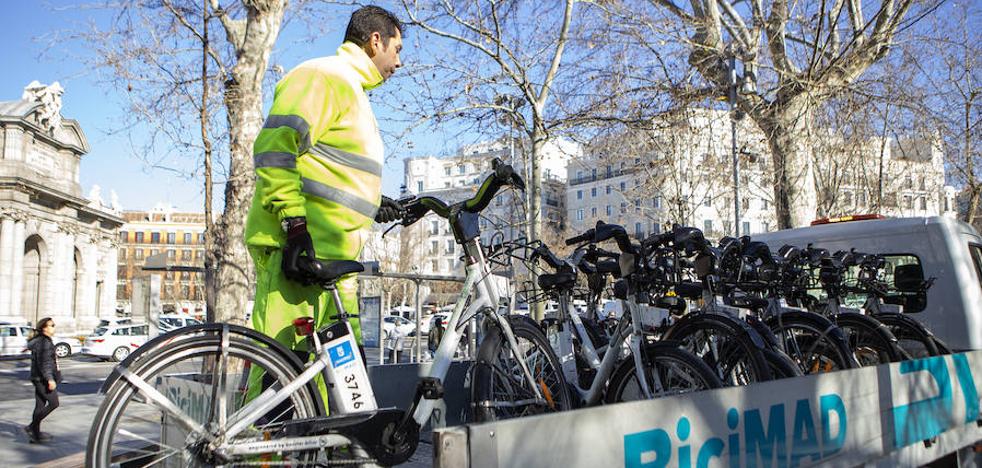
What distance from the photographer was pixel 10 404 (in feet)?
56.5

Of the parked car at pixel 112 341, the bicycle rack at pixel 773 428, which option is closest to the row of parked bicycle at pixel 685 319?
the bicycle rack at pixel 773 428

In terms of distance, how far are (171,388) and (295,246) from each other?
2.11 feet

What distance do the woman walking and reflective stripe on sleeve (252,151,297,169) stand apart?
10.9 meters

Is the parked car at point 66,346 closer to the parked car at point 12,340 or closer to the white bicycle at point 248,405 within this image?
the parked car at point 12,340

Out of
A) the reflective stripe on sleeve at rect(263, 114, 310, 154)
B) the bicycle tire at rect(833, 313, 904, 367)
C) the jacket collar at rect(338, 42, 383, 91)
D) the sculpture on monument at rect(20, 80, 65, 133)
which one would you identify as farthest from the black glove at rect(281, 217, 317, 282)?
the sculpture on monument at rect(20, 80, 65, 133)

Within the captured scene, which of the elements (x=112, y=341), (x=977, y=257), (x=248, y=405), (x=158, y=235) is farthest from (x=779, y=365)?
(x=158, y=235)

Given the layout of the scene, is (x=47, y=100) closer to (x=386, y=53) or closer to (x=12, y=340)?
(x=12, y=340)

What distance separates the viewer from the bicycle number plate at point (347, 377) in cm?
273

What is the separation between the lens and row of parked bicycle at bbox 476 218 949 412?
368 centimetres

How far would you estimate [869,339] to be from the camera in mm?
5387

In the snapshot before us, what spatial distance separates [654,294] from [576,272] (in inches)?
17.4

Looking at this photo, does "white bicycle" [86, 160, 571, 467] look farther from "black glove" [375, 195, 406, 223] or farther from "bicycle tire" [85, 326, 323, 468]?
"black glove" [375, 195, 406, 223]

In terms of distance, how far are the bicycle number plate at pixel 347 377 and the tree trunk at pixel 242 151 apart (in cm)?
735

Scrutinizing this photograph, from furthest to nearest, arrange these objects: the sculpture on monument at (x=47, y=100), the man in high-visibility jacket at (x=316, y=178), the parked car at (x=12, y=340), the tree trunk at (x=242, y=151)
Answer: the sculpture on monument at (x=47, y=100) < the parked car at (x=12, y=340) < the tree trunk at (x=242, y=151) < the man in high-visibility jacket at (x=316, y=178)
